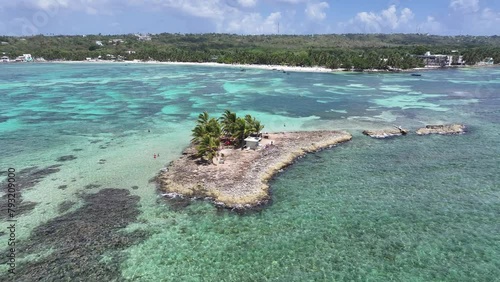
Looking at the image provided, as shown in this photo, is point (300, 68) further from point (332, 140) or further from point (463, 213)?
point (463, 213)

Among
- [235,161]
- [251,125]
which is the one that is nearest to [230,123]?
[251,125]

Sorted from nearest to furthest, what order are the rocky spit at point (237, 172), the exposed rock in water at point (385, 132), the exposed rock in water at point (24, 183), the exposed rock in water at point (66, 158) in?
the exposed rock in water at point (24, 183)
the rocky spit at point (237, 172)
the exposed rock in water at point (66, 158)
the exposed rock in water at point (385, 132)

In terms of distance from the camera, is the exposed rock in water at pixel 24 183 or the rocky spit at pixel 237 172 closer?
the exposed rock in water at pixel 24 183

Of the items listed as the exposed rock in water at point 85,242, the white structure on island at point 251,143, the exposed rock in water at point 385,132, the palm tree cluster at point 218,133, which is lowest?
the exposed rock in water at point 85,242

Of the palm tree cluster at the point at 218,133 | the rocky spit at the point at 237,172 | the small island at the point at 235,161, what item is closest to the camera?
the rocky spit at the point at 237,172

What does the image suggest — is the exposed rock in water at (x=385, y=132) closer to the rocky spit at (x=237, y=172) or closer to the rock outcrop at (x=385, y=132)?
the rock outcrop at (x=385, y=132)

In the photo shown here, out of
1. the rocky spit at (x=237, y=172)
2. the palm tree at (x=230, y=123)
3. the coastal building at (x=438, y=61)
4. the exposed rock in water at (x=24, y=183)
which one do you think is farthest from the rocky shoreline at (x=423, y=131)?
the coastal building at (x=438, y=61)

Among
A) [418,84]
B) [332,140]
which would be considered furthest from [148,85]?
[418,84]
